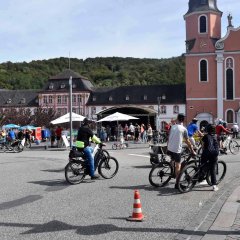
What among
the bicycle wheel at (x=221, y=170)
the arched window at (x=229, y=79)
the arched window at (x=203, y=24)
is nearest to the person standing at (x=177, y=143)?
the bicycle wheel at (x=221, y=170)

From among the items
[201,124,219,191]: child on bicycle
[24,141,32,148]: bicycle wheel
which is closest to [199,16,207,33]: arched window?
[24,141,32,148]: bicycle wheel

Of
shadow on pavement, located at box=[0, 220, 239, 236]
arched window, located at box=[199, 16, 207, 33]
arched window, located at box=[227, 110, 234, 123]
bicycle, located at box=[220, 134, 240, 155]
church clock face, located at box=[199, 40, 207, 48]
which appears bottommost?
shadow on pavement, located at box=[0, 220, 239, 236]

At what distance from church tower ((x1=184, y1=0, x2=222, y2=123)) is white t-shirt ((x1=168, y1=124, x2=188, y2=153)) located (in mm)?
54955

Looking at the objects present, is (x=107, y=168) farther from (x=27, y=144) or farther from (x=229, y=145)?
(x=27, y=144)

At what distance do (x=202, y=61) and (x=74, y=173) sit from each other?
54.8 meters

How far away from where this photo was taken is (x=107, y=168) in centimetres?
1360

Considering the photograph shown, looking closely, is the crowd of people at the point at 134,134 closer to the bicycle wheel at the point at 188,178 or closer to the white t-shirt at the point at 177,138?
the white t-shirt at the point at 177,138

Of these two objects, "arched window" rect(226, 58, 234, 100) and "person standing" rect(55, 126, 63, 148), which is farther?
"arched window" rect(226, 58, 234, 100)

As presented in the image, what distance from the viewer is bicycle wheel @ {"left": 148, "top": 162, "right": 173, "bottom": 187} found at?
11.5m

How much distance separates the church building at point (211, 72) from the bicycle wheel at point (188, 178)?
53.9 m

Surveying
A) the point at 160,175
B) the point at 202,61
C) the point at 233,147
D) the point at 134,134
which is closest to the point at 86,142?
the point at 160,175

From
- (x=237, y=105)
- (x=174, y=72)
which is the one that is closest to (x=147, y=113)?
(x=237, y=105)

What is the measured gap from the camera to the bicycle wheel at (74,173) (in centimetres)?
1247

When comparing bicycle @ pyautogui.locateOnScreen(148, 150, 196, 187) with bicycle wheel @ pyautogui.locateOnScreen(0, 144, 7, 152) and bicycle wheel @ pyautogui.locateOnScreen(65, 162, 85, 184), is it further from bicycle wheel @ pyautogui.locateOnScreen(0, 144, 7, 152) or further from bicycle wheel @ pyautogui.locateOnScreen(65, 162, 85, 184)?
bicycle wheel @ pyautogui.locateOnScreen(0, 144, 7, 152)
